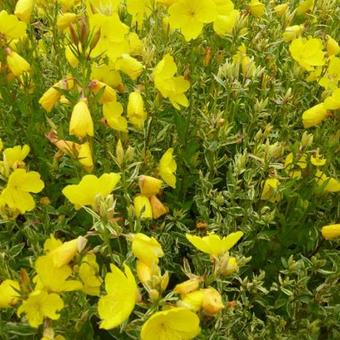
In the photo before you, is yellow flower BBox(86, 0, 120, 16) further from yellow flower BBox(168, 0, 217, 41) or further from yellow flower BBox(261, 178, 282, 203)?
yellow flower BBox(261, 178, 282, 203)

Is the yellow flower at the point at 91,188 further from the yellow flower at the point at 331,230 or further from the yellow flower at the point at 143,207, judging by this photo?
the yellow flower at the point at 331,230

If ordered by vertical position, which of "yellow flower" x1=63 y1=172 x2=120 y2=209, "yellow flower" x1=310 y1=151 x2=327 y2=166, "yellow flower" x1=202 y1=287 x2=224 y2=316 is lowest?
"yellow flower" x1=202 y1=287 x2=224 y2=316

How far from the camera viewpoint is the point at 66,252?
148 cm

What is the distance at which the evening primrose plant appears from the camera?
5.26 ft

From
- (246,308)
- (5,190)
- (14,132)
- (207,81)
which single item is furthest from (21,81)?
(246,308)

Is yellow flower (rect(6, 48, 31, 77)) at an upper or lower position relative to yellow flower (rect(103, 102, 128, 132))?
upper

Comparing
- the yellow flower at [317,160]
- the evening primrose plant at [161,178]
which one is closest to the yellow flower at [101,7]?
the evening primrose plant at [161,178]

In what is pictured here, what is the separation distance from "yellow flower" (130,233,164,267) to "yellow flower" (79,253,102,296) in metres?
0.19

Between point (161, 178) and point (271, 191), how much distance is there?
43cm

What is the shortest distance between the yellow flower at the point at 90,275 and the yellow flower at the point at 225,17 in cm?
115

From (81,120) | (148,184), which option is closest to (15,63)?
(81,120)

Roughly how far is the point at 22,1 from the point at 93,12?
1.06 ft

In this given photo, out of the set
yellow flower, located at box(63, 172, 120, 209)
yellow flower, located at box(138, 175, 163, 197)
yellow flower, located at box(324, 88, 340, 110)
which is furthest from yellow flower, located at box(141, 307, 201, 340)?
yellow flower, located at box(324, 88, 340, 110)

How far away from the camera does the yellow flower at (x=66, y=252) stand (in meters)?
1.48
